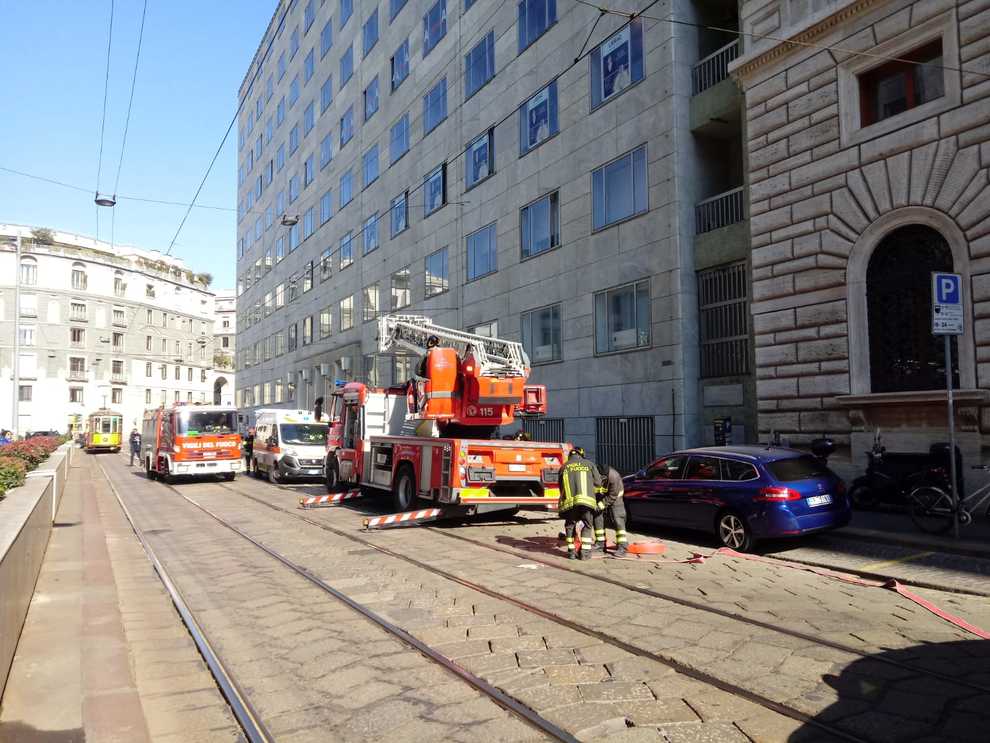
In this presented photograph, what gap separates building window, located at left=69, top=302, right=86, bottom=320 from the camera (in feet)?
224

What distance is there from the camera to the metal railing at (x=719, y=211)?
1712cm

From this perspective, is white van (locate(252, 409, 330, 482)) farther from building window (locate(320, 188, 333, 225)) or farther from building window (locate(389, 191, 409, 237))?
building window (locate(320, 188, 333, 225))

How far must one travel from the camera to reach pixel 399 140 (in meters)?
32.8

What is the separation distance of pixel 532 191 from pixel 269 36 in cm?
4147

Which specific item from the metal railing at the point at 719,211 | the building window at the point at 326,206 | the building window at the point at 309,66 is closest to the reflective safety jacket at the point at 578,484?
the metal railing at the point at 719,211

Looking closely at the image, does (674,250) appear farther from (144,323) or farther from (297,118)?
(144,323)

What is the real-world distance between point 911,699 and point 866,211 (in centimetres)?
1126

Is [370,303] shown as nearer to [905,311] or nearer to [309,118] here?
[309,118]

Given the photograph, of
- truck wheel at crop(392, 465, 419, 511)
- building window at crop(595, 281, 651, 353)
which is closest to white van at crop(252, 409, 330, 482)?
truck wheel at crop(392, 465, 419, 511)

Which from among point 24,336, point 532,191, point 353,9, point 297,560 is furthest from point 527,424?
point 24,336

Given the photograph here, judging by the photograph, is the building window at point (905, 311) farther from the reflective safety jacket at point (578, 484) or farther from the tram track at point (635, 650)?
the tram track at point (635, 650)

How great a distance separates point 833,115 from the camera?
14.4m

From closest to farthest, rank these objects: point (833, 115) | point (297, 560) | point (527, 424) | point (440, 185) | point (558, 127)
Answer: point (297, 560) → point (833, 115) → point (558, 127) → point (527, 424) → point (440, 185)

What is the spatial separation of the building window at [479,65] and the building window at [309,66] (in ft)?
70.8
